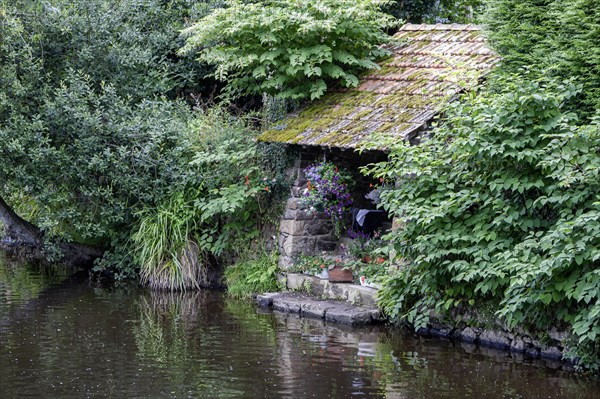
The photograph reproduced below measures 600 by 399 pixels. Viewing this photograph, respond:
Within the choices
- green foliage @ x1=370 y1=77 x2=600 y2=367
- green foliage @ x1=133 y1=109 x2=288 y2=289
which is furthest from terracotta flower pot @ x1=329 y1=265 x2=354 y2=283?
green foliage @ x1=133 y1=109 x2=288 y2=289

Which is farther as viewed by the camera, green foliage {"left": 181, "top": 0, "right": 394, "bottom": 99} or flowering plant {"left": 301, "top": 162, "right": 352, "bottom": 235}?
green foliage {"left": 181, "top": 0, "right": 394, "bottom": 99}

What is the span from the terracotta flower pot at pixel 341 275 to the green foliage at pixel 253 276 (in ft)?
4.34

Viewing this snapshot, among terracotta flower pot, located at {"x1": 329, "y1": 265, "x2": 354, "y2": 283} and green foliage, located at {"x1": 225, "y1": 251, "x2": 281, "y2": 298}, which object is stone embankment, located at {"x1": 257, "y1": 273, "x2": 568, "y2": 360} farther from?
green foliage, located at {"x1": 225, "y1": 251, "x2": 281, "y2": 298}

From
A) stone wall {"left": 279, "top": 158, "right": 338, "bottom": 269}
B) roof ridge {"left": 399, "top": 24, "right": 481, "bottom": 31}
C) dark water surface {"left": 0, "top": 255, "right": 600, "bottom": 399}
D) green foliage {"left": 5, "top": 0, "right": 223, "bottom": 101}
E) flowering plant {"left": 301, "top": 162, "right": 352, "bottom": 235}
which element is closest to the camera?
dark water surface {"left": 0, "top": 255, "right": 600, "bottom": 399}

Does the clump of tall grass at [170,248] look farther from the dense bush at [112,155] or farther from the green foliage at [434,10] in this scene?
the green foliage at [434,10]

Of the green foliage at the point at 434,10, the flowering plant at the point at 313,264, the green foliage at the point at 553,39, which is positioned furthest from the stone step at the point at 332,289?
the green foliage at the point at 434,10

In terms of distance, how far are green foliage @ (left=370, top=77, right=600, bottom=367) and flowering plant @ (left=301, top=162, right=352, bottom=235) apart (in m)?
1.57

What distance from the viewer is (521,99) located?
1078 cm

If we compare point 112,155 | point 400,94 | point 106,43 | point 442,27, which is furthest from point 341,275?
point 106,43

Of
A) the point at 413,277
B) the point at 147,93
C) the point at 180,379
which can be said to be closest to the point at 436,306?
the point at 413,277

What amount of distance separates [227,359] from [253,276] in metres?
4.31

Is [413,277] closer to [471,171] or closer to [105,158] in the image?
[471,171]

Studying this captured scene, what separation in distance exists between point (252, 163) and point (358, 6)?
3148mm

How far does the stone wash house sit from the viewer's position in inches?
508
